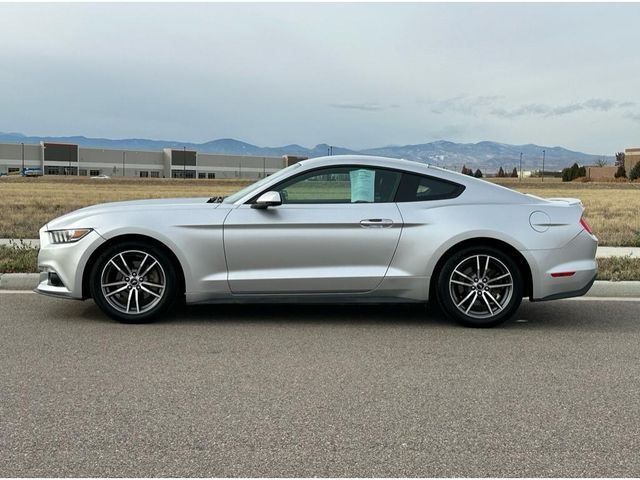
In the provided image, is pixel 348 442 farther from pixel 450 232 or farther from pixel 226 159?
pixel 226 159

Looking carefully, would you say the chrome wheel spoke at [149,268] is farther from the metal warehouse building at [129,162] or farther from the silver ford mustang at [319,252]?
the metal warehouse building at [129,162]

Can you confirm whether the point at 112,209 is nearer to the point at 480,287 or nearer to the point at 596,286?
the point at 480,287

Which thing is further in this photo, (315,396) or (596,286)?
(596,286)

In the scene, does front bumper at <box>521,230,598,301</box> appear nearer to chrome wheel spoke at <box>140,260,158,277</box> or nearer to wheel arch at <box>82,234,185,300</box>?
wheel arch at <box>82,234,185,300</box>

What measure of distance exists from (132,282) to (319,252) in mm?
1717

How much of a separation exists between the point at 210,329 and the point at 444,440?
117 inches

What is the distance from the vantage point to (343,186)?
6.28 meters

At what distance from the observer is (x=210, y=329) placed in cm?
605

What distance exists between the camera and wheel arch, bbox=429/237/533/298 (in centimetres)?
614

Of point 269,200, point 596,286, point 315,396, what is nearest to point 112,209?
point 269,200

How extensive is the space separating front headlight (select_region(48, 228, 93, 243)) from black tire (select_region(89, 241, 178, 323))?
264 mm

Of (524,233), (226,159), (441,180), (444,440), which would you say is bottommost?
(444,440)

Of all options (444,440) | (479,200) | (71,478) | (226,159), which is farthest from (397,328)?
(226,159)

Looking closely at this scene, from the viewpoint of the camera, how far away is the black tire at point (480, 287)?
20.1ft
